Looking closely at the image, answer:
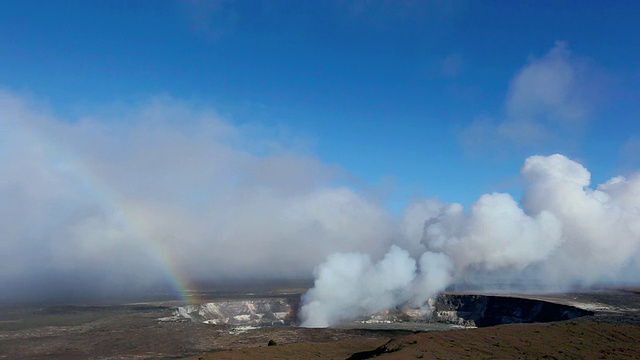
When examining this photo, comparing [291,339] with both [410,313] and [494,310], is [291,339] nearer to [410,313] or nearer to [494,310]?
[410,313]

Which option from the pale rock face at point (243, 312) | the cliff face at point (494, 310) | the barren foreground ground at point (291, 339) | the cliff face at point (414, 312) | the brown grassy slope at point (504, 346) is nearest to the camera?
the brown grassy slope at point (504, 346)

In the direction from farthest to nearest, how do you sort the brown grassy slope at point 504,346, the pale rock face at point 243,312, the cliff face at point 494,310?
the pale rock face at point 243,312 → the cliff face at point 494,310 → the brown grassy slope at point 504,346

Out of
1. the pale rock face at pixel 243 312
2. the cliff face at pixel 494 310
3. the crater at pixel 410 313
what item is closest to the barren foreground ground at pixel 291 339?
the pale rock face at pixel 243 312

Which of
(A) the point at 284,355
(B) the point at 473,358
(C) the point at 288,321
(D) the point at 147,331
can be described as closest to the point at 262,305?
Answer: (C) the point at 288,321

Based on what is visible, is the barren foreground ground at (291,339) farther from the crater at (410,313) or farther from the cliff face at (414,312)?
the cliff face at (414,312)

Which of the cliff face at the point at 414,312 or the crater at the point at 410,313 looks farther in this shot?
the cliff face at the point at 414,312

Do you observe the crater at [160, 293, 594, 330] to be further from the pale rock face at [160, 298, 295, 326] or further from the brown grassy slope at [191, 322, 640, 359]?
the brown grassy slope at [191, 322, 640, 359]

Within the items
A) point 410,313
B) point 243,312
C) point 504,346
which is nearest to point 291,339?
point 504,346
